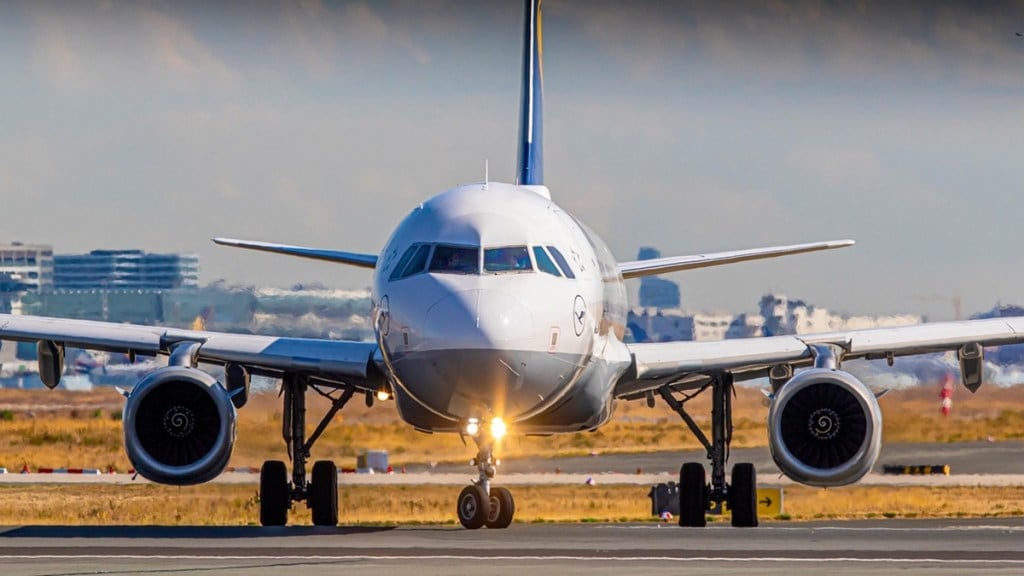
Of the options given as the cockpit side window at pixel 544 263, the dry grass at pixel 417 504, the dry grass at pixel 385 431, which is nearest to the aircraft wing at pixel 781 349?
the dry grass at pixel 417 504

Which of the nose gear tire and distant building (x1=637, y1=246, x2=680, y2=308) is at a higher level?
distant building (x1=637, y1=246, x2=680, y2=308)

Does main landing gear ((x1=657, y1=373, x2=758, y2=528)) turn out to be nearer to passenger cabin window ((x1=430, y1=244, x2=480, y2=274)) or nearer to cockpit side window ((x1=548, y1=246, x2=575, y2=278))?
cockpit side window ((x1=548, y1=246, x2=575, y2=278))

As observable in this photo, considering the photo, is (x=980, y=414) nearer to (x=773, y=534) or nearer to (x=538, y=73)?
(x=538, y=73)

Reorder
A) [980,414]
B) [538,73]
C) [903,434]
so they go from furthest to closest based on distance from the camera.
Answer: [980,414], [903,434], [538,73]

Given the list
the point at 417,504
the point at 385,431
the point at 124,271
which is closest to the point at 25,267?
the point at 124,271

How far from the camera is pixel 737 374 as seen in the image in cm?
3012

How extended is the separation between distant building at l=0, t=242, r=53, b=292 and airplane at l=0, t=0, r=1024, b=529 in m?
34.2

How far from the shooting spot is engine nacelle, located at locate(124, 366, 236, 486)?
1021 inches

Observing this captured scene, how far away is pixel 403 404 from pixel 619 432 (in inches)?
1790

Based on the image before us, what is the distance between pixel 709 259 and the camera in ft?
97.0

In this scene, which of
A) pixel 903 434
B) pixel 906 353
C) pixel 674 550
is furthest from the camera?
pixel 903 434

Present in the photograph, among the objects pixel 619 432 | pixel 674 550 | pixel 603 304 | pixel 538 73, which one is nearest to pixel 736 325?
pixel 619 432

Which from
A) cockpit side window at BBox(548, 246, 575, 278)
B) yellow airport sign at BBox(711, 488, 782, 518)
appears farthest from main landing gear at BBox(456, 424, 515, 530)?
yellow airport sign at BBox(711, 488, 782, 518)

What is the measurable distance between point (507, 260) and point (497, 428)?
8.24ft
